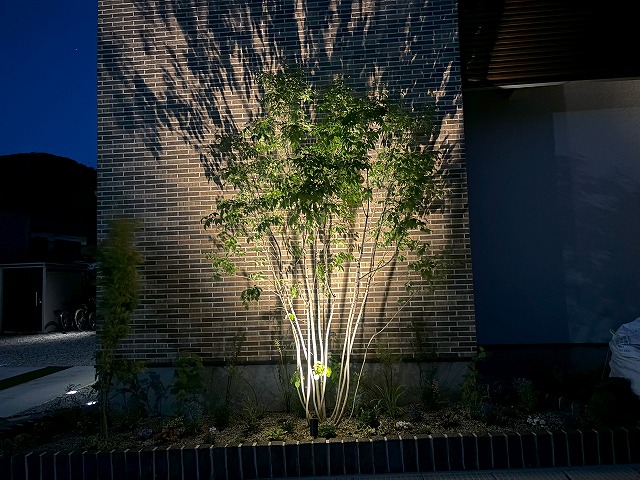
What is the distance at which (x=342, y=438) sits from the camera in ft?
15.9

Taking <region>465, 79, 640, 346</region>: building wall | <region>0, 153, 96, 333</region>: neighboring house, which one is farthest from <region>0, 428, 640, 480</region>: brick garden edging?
<region>0, 153, 96, 333</region>: neighboring house

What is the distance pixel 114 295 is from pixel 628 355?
5.00 m

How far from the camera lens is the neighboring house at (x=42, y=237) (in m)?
20.0

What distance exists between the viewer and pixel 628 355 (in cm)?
548

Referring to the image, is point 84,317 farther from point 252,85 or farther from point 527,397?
point 527,397

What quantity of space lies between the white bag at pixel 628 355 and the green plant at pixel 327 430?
113 inches

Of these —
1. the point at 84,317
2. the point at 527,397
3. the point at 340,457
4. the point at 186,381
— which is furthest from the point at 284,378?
the point at 84,317

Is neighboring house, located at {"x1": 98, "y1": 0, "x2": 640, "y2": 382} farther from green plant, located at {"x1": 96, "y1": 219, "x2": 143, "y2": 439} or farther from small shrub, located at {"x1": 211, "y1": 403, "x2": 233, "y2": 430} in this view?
green plant, located at {"x1": 96, "y1": 219, "x2": 143, "y2": 439}

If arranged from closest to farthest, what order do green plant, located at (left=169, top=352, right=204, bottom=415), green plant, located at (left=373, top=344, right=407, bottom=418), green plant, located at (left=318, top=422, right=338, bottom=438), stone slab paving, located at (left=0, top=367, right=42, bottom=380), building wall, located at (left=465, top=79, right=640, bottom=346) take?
green plant, located at (left=318, top=422, right=338, bottom=438) < green plant, located at (left=169, top=352, right=204, bottom=415) < green plant, located at (left=373, top=344, right=407, bottom=418) < building wall, located at (left=465, top=79, right=640, bottom=346) < stone slab paving, located at (left=0, top=367, right=42, bottom=380)

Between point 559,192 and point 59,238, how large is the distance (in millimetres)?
22337

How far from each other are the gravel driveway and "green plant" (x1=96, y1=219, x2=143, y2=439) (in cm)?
651

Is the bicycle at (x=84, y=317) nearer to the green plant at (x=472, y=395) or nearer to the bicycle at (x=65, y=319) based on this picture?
the bicycle at (x=65, y=319)

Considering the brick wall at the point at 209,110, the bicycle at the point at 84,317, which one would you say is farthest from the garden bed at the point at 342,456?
the bicycle at the point at 84,317

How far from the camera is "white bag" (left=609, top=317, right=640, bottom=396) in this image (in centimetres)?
533
